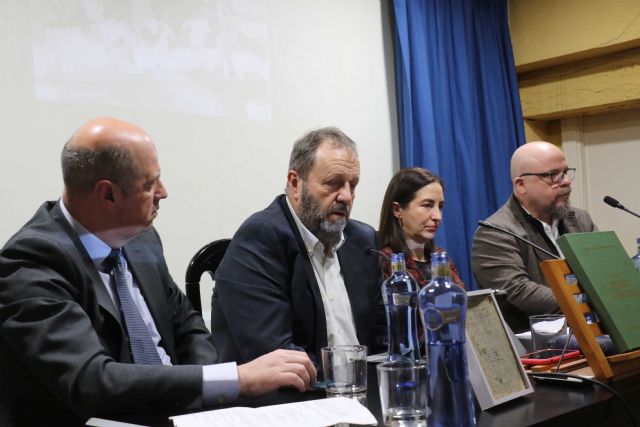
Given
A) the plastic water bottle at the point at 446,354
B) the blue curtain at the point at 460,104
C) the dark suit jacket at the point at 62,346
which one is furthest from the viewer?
the blue curtain at the point at 460,104

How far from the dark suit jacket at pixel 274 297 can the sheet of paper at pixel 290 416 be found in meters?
0.61

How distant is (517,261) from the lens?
2814 mm

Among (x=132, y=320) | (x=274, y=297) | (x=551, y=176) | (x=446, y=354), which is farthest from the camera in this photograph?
(x=551, y=176)

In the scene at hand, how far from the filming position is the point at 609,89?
4164 millimetres

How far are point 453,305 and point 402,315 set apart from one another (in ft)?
1.39

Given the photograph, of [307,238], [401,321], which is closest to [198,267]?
[307,238]

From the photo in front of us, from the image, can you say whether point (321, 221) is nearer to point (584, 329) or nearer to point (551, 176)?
point (584, 329)

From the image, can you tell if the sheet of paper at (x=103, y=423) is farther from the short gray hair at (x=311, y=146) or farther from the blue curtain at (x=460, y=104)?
the blue curtain at (x=460, y=104)

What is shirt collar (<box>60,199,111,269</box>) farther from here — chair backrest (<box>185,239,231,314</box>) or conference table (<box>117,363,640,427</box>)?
chair backrest (<box>185,239,231,314</box>)

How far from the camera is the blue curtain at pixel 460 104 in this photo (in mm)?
3924

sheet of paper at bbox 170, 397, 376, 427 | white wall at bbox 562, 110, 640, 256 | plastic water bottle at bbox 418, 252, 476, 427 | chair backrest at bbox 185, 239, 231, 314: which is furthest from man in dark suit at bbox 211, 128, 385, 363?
white wall at bbox 562, 110, 640, 256

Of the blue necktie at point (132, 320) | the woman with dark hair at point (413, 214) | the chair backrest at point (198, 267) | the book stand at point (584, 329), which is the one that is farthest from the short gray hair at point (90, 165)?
the woman with dark hair at point (413, 214)

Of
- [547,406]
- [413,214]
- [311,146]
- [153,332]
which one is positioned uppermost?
[311,146]

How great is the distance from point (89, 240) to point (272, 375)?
535 mm
